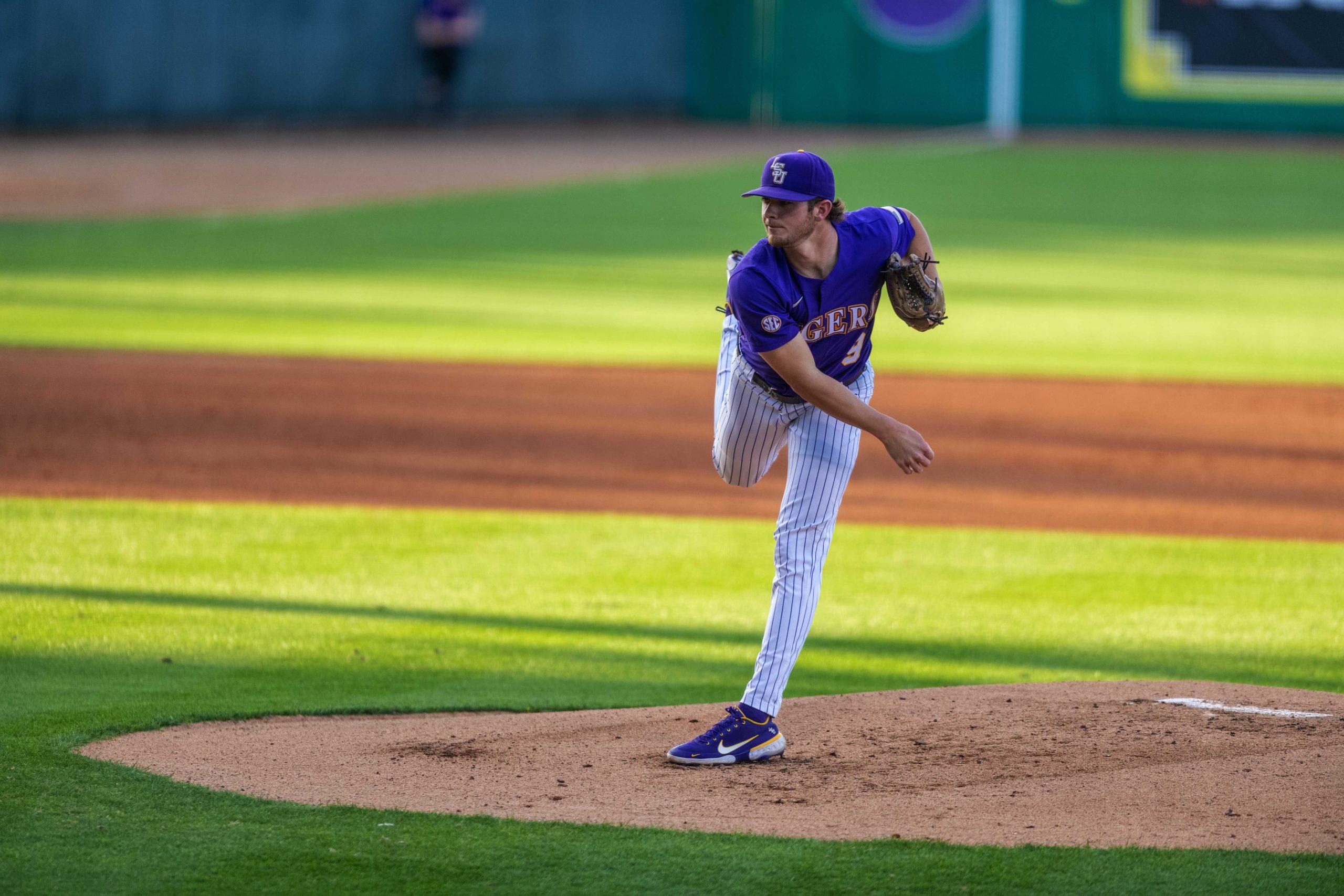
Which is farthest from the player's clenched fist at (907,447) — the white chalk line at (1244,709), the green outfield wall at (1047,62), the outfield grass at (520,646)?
the green outfield wall at (1047,62)

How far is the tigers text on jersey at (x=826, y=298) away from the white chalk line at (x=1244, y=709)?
5.16 ft

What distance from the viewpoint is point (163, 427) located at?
10.4 meters

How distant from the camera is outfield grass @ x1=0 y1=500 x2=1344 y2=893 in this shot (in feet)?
12.6

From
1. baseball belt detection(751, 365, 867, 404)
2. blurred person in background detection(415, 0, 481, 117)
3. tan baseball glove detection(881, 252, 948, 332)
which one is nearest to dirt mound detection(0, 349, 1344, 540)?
tan baseball glove detection(881, 252, 948, 332)

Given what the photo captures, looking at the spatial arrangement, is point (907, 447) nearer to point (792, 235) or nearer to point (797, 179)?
point (792, 235)

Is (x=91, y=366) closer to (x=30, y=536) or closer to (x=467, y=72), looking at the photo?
(x=30, y=536)

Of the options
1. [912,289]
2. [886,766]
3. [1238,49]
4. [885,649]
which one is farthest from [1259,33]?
[886,766]

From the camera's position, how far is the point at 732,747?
4.66 metres

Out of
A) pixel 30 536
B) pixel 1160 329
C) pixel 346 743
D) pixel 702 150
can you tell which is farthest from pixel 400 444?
pixel 702 150

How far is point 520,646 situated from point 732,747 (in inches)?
66.5

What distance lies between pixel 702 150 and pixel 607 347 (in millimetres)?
16553

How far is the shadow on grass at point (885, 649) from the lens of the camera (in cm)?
581

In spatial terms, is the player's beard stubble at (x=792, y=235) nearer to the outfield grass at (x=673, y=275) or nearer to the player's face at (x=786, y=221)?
the player's face at (x=786, y=221)

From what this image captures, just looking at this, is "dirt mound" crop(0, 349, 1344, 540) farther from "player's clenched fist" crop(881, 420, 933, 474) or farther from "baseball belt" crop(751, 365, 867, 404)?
"player's clenched fist" crop(881, 420, 933, 474)
